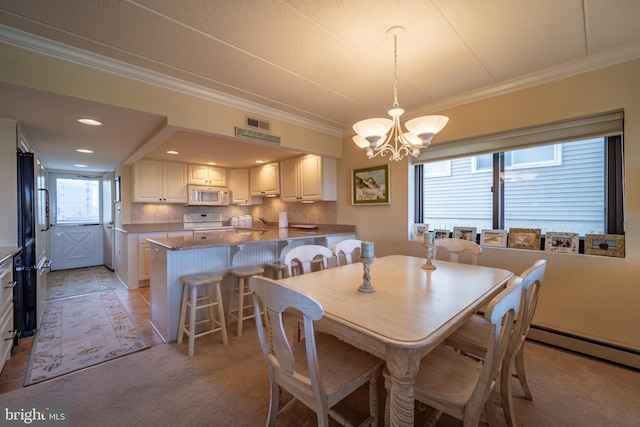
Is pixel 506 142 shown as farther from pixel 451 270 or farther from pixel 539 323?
pixel 539 323

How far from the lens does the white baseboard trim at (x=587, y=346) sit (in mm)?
2018

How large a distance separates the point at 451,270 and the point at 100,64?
10.1 ft

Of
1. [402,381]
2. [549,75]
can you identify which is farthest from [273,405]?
[549,75]

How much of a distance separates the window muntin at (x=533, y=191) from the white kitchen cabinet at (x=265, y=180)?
2684 mm

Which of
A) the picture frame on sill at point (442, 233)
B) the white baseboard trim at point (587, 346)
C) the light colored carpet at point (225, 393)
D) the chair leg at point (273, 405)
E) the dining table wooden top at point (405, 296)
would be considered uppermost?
the picture frame on sill at point (442, 233)

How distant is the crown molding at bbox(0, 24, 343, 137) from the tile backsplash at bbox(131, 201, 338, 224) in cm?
185

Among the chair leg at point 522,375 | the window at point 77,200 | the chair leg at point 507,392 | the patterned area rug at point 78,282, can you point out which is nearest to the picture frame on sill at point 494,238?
the chair leg at point 522,375

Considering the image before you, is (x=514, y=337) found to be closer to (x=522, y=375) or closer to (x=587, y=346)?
(x=522, y=375)

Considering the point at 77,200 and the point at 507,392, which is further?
the point at 77,200

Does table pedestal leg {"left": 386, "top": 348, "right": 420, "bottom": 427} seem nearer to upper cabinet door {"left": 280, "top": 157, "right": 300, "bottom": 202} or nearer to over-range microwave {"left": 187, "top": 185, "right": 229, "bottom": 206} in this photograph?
upper cabinet door {"left": 280, "top": 157, "right": 300, "bottom": 202}

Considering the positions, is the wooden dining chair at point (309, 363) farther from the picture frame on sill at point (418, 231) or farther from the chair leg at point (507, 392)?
the picture frame on sill at point (418, 231)

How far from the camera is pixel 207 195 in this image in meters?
5.09

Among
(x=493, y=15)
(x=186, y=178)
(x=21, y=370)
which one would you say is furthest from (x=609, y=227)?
(x=186, y=178)

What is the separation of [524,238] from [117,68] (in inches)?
151
